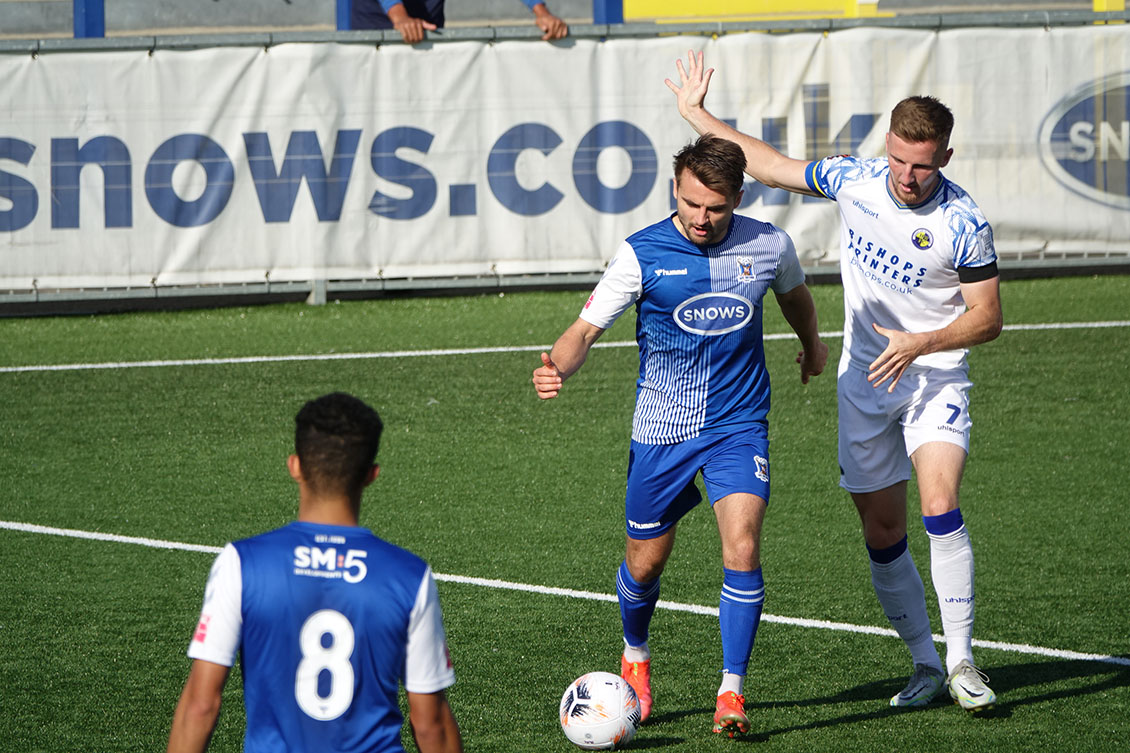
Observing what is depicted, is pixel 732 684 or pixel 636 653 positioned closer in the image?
pixel 732 684

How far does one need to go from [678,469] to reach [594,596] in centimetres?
162

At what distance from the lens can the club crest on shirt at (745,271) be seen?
17.2 feet

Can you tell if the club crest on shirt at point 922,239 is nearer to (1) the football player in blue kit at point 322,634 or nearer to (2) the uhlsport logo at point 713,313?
(2) the uhlsport logo at point 713,313

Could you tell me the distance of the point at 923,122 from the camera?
5125 millimetres

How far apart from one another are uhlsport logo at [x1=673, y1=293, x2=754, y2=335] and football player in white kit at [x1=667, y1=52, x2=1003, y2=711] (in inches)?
20.7

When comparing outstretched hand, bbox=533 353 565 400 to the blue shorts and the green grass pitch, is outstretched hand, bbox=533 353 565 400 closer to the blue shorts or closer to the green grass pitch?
the blue shorts

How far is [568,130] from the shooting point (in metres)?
12.8

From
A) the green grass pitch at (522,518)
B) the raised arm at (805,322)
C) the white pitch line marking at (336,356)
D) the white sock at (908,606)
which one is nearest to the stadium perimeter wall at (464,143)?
the green grass pitch at (522,518)

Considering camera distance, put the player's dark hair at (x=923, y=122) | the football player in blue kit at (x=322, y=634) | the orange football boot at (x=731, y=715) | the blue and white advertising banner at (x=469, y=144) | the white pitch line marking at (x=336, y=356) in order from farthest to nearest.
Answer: the blue and white advertising banner at (x=469, y=144)
the white pitch line marking at (x=336, y=356)
the player's dark hair at (x=923, y=122)
the orange football boot at (x=731, y=715)
the football player in blue kit at (x=322, y=634)

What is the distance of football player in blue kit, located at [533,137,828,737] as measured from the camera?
5.12 meters

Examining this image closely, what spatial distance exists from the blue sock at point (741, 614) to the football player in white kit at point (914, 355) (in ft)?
2.50

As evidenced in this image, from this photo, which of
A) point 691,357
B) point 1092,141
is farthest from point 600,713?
point 1092,141

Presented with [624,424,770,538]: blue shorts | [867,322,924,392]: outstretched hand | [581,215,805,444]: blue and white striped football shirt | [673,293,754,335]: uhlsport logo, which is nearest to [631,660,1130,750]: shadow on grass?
[624,424,770,538]: blue shorts

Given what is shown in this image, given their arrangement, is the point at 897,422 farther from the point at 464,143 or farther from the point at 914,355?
the point at 464,143
